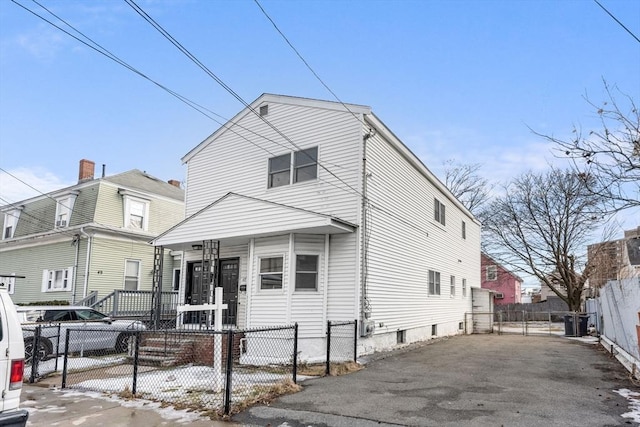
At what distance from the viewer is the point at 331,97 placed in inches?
503

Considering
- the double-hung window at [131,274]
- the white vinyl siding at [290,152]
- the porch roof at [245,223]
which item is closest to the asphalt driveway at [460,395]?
the porch roof at [245,223]

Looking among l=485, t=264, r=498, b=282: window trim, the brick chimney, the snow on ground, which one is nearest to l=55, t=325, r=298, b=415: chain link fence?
the snow on ground

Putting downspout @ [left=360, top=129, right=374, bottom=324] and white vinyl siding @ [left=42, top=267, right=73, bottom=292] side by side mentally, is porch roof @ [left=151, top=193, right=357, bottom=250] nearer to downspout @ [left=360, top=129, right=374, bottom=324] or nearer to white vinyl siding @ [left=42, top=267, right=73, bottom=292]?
downspout @ [left=360, top=129, right=374, bottom=324]

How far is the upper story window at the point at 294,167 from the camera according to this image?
13.1 m

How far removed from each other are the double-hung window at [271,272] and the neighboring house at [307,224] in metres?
0.03

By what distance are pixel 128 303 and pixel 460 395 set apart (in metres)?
14.9

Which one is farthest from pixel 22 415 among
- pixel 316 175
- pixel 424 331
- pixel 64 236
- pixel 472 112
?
pixel 64 236

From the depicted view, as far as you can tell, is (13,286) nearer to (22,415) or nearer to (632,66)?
(22,415)

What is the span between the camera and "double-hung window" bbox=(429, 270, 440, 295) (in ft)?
59.1

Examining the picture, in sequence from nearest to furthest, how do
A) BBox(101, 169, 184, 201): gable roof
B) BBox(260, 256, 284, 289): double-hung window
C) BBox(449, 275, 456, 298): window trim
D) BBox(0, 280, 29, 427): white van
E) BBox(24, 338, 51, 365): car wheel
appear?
BBox(0, 280, 29, 427): white van → BBox(24, 338, 51, 365): car wheel → BBox(260, 256, 284, 289): double-hung window → BBox(449, 275, 456, 298): window trim → BBox(101, 169, 184, 201): gable roof

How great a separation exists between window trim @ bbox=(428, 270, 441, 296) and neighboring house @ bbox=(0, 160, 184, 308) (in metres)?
12.9

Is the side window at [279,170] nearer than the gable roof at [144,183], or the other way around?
the side window at [279,170]

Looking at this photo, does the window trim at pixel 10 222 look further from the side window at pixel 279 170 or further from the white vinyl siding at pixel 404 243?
the white vinyl siding at pixel 404 243

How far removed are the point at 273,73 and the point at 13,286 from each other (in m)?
21.5
